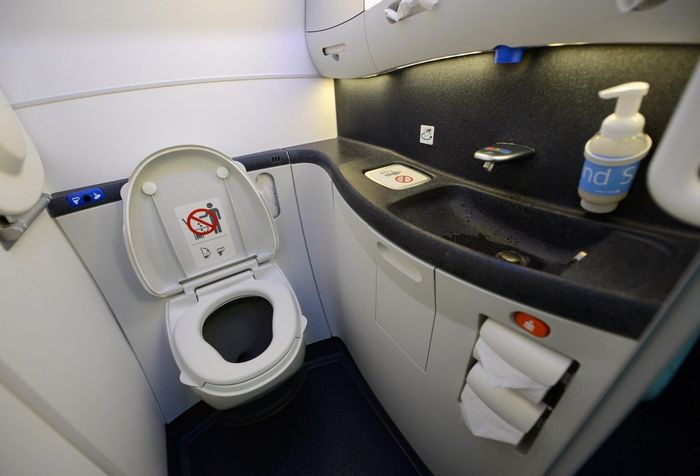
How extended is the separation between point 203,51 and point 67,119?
544 millimetres

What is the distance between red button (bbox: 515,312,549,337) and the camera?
0.44 metres

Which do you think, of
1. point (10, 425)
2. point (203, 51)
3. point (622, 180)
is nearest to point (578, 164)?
point (622, 180)

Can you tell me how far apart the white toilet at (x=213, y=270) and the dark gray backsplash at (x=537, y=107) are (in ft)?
2.44

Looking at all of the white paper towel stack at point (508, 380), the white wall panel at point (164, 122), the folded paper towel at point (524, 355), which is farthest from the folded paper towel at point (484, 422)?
the white wall panel at point (164, 122)

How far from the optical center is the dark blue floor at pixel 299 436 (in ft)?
3.55

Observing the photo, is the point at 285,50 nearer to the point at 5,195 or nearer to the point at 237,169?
the point at 237,169

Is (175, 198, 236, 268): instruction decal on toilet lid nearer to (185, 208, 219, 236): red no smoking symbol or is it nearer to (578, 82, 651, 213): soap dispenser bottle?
(185, 208, 219, 236): red no smoking symbol

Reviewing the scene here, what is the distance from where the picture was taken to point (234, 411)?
1232 mm

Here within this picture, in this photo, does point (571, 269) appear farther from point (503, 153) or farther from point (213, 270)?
point (213, 270)

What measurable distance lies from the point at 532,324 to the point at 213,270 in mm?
1140

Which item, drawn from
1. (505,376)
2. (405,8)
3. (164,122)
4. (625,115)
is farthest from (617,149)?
(164,122)

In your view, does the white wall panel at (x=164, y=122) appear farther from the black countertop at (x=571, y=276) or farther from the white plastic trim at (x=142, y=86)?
the black countertop at (x=571, y=276)

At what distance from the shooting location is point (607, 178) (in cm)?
48

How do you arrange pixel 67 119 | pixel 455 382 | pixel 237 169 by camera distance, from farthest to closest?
pixel 237 169
pixel 67 119
pixel 455 382
